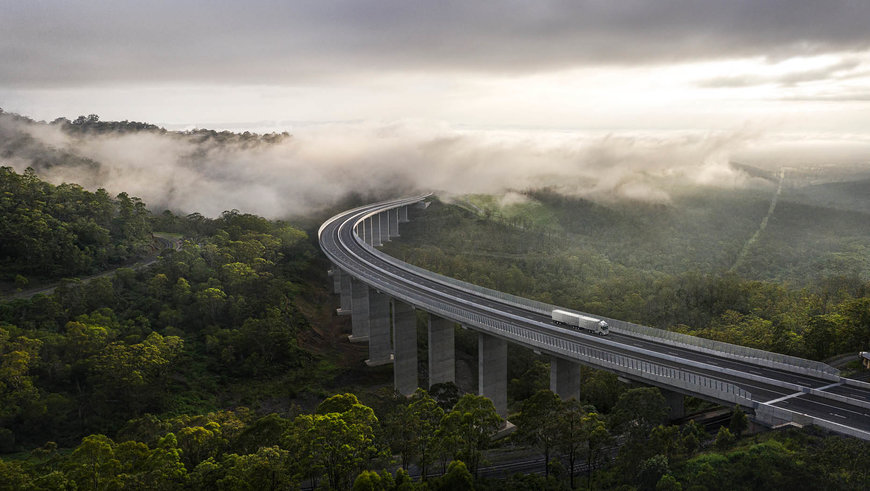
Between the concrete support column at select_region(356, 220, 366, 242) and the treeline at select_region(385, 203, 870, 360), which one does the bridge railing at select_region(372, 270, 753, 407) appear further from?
the concrete support column at select_region(356, 220, 366, 242)

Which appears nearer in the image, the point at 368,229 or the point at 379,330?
the point at 379,330

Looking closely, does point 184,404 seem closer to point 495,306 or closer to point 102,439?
point 102,439

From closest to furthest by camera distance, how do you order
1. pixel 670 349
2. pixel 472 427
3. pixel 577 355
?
pixel 472 427 → pixel 577 355 → pixel 670 349

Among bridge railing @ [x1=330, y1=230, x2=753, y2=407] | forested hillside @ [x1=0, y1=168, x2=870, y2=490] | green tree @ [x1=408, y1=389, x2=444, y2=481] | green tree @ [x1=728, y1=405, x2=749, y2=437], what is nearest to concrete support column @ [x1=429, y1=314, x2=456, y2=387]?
bridge railing @ [x1=330, y1=230, x2=753, y2=407]

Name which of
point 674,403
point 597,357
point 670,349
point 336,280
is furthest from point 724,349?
point 336,280

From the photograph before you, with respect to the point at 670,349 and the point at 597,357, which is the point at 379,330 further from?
the point at 670,349

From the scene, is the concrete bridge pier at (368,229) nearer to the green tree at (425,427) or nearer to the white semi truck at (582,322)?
the white semi truck at (582,322)
